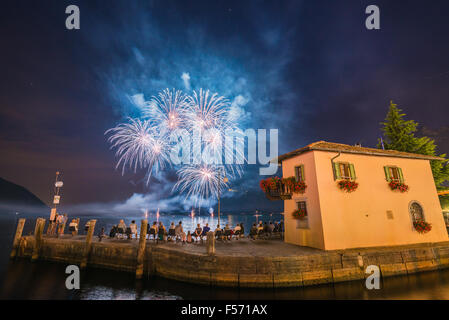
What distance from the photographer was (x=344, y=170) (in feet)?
46.4

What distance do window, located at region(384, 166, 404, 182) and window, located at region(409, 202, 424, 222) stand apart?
7.21 ft

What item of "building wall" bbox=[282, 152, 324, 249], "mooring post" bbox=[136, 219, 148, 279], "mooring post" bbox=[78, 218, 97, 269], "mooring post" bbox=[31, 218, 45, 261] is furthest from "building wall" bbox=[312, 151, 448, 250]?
"mooring post" bbox=[31, 218, 45, 261]

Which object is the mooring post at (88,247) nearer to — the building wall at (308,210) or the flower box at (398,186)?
the building wall at (308,210)

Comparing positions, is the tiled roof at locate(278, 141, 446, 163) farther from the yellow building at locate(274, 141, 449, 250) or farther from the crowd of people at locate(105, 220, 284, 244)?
the crowd of people at locate(105, 220, 284, 244)

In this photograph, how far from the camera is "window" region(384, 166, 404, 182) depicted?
15029 millimetres

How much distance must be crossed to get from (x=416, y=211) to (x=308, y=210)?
9494mm

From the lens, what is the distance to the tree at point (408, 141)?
21141 millimetres

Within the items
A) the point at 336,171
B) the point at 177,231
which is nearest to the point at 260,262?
the point at 177,231

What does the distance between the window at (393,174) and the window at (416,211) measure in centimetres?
220

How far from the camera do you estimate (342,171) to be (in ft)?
45.9

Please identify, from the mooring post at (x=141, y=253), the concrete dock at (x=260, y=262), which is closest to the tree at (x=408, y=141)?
the concrete dock at (x=260, y=262)

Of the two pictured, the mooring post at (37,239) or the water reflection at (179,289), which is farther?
the mooring post at (37,239)

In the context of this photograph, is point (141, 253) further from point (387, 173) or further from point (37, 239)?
point (387, 173)
